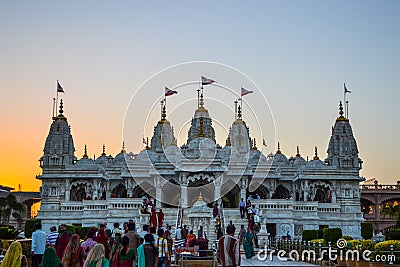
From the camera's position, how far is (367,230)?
44469 millimetres

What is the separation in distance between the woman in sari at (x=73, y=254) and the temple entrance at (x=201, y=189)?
114 ft

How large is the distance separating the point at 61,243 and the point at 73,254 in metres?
1.29

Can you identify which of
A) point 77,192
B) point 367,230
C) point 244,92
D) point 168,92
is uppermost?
point 244,92

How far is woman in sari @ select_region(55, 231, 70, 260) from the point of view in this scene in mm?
14250

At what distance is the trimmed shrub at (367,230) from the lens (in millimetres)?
43594

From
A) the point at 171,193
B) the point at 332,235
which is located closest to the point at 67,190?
the point at 171,193

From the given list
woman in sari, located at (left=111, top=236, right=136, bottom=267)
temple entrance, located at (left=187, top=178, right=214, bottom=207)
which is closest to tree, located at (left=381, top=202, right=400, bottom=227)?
temple entrance, located at (left=187, top=178, right=214, bottom=207)

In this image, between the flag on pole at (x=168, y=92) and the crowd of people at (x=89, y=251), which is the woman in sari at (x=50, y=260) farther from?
the flag on pole at (x=168, y=92)

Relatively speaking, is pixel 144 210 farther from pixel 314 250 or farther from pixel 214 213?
pixel 314 250

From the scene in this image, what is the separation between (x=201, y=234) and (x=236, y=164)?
58.4 feet

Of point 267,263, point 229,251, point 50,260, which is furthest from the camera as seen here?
point 267,263

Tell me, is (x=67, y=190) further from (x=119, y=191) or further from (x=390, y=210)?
(x=390, y=210)

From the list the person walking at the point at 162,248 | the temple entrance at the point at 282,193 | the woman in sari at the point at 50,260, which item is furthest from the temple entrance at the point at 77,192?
the woman in sari at the point at 50,260

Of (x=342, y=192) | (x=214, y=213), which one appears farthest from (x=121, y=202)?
(x=342, y=192)
